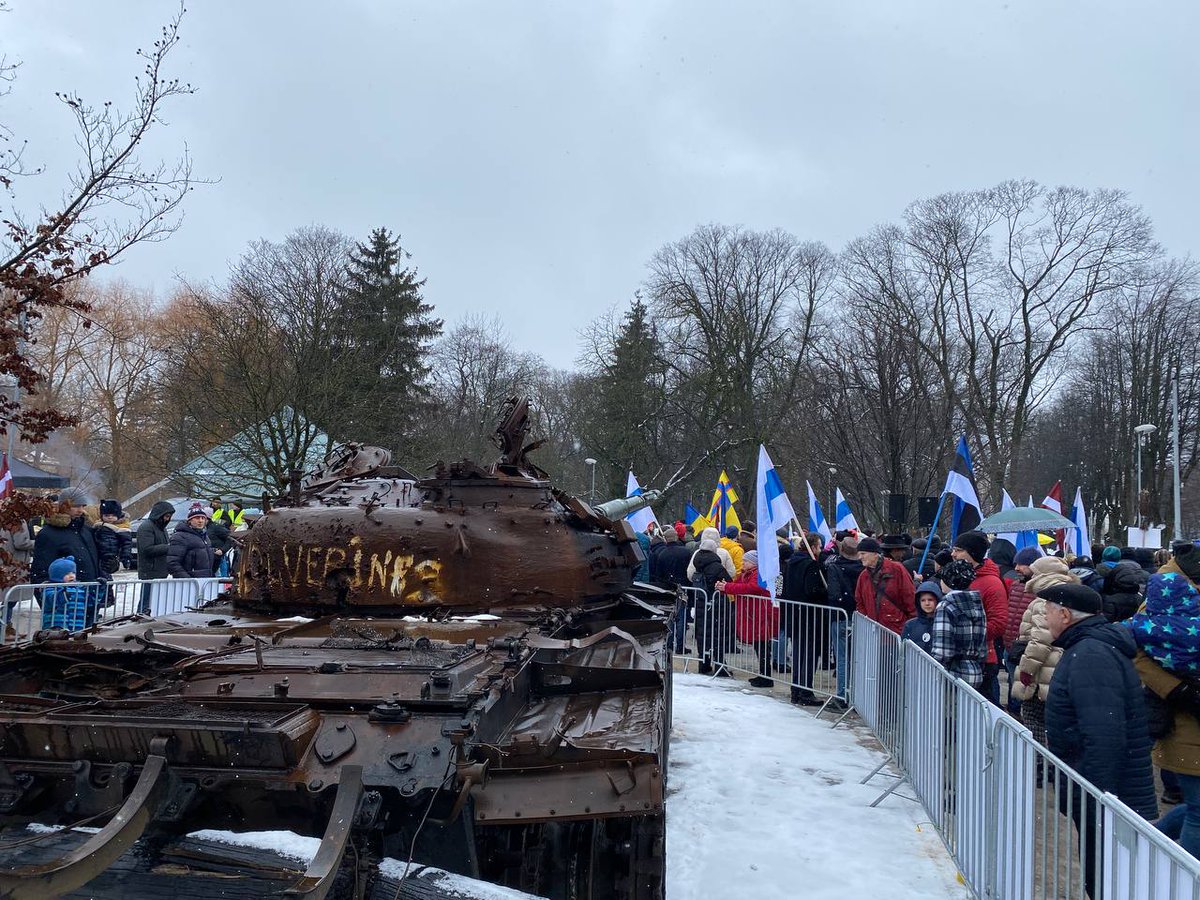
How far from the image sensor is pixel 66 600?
10992mm

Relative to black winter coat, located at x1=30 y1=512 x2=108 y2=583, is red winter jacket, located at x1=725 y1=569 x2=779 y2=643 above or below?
below

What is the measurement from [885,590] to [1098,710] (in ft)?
16.3

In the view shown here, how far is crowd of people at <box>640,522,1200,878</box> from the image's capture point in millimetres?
4676

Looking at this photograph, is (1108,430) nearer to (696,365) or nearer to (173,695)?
(696,365)

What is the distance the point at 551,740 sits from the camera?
4.16 metres

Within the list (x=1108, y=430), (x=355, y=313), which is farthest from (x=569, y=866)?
(x=1108, y=430)

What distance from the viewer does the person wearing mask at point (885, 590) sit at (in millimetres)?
9539

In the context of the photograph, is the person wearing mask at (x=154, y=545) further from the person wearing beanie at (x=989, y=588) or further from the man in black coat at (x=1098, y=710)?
the man in black coat at (x=1098, y=710)

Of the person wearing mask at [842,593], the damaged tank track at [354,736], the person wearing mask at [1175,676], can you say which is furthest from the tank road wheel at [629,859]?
the person wearing mask at [842,593]

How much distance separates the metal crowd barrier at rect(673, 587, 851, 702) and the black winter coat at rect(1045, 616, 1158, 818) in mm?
5386

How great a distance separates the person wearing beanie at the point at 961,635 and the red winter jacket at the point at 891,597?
2.25 m

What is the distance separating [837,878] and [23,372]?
23.2 feet

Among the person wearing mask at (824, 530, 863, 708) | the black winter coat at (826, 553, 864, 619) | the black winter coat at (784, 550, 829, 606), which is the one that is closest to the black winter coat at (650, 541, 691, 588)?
the black winter coat at (784, 550, 829, 606)

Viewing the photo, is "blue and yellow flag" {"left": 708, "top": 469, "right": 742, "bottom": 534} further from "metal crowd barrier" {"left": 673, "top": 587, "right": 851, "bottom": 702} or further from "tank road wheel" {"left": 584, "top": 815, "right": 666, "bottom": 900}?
"tank road wheel" {"left": 584, "top": 815, "right": 666, "bottom": 900}
